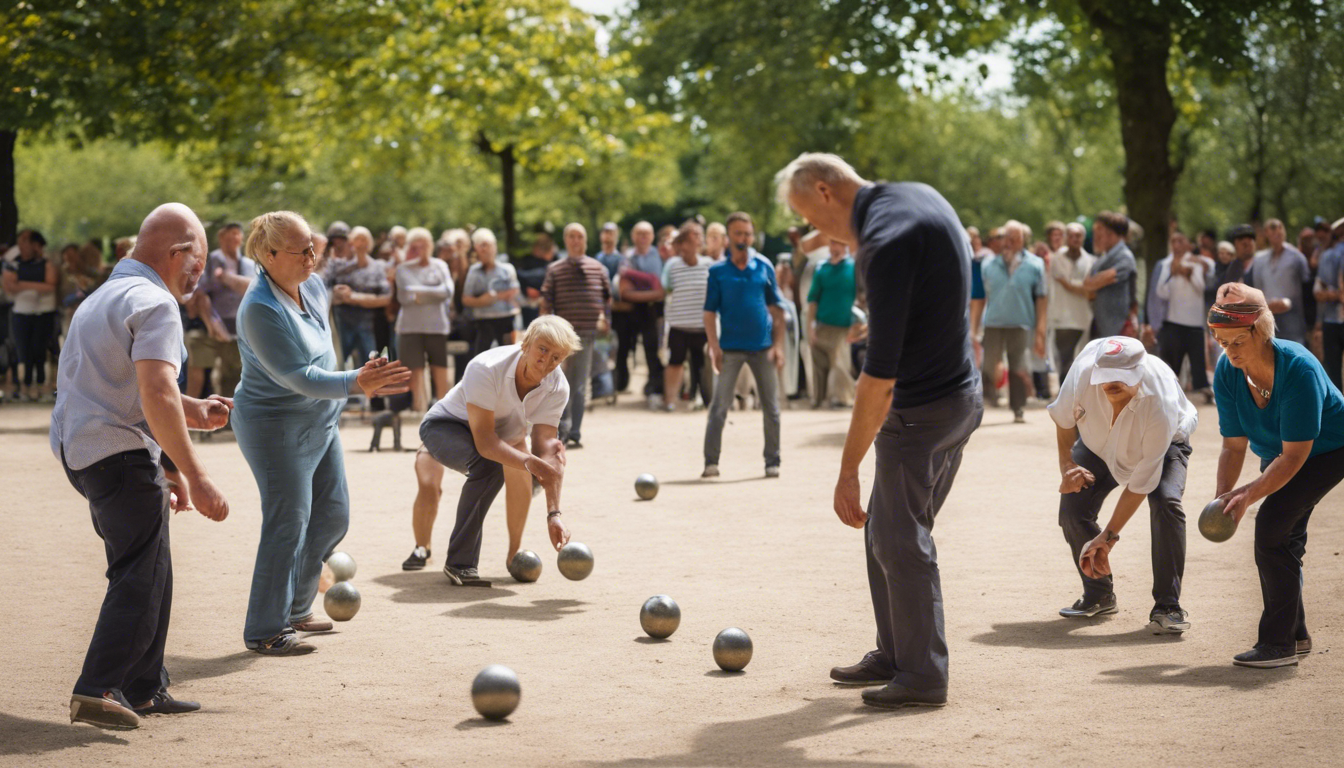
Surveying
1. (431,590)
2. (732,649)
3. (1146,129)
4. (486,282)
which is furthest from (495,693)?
(1146,129)

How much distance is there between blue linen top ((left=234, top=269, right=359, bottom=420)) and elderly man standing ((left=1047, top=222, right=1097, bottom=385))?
11.3 metres

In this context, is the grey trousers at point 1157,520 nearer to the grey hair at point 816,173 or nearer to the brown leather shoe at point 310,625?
the grey hair at point 816,173

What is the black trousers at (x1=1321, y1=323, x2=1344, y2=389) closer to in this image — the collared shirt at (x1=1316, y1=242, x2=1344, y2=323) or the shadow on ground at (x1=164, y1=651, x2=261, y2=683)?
the collared shirt at (x1=1316, y1=242, x2=1344, y2=323)

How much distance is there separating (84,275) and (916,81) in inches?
536

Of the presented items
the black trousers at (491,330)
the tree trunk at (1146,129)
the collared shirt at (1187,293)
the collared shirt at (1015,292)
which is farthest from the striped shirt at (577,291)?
the tree trunk at (1146,129)

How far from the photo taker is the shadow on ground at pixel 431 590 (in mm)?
8141

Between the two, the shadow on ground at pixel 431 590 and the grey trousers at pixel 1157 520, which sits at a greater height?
the grey trousers at pixel 1157 520

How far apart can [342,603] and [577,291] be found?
26.9ft

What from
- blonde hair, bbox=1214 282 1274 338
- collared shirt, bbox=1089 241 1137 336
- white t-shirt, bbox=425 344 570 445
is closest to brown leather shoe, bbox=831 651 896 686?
blonde hair, bbox=1214 282 1274 338

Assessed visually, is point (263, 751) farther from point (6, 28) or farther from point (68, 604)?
point (6, 28)

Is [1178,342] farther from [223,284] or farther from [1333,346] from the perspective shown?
[223,284]

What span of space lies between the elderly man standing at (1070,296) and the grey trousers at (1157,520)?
9.27 metres

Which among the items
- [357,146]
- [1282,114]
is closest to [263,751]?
[357,146]

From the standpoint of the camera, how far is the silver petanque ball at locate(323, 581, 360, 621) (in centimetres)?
742
